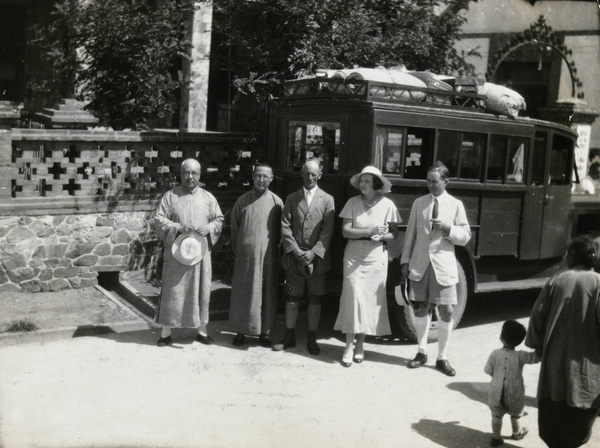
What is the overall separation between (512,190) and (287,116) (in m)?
2.60

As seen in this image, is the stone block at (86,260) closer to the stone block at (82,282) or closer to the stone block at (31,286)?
the stone block at (82,282)

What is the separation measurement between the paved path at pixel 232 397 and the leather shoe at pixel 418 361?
0.09 m

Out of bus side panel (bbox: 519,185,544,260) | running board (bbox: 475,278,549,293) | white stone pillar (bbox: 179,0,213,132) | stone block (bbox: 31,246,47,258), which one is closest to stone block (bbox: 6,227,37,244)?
stone block (bbox: 31,246,47,258)

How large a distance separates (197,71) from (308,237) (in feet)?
17.2

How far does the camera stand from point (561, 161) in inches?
356

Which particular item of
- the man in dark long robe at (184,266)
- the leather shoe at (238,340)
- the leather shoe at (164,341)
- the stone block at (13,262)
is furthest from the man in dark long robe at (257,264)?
the stone block at (13,262)

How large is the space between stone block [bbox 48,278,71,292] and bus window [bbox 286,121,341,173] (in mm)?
3104

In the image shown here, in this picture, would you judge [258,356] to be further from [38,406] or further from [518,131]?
[518,131]

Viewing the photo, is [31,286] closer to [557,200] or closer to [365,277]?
[365,277]

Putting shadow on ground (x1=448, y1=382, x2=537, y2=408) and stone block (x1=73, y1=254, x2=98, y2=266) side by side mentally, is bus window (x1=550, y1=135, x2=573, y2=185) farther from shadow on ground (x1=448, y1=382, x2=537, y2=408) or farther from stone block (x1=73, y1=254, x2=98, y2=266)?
stone block (x1=73, y1=254, x2=98, y2=266)

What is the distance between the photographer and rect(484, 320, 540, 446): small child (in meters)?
5.19

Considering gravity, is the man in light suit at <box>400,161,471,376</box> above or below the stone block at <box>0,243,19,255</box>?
above

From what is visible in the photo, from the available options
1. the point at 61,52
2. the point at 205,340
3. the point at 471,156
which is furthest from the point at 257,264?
the point at 61,52

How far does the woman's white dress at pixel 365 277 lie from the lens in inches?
273
